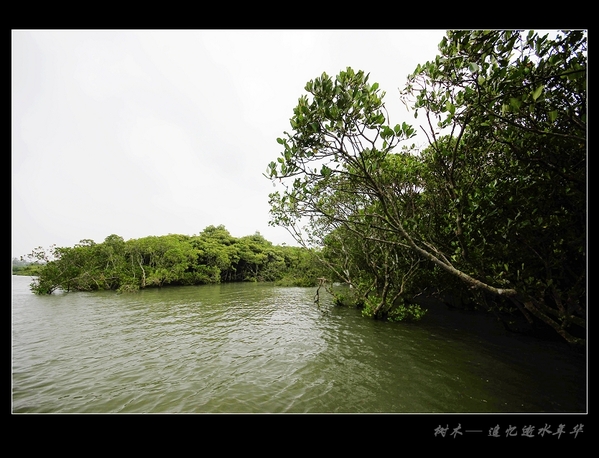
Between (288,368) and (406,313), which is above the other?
(288,368)

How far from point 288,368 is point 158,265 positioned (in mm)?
27782

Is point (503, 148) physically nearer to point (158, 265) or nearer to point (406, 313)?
point (406, 313)

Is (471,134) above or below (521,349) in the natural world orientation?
above

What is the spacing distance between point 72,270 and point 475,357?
2986cm

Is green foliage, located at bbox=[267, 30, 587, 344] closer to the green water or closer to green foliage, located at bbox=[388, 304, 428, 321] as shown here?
the green water

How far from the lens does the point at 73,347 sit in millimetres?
8484

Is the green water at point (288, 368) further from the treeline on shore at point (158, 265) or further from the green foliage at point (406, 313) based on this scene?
the treeline on shore at point (158, 265)

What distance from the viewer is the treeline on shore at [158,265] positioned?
72.7 feet

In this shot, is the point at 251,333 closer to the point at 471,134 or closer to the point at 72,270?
the point at 471,134

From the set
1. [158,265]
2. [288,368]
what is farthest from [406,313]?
[158,265]

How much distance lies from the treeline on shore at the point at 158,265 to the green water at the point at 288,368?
667cm

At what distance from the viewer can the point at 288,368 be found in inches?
271
